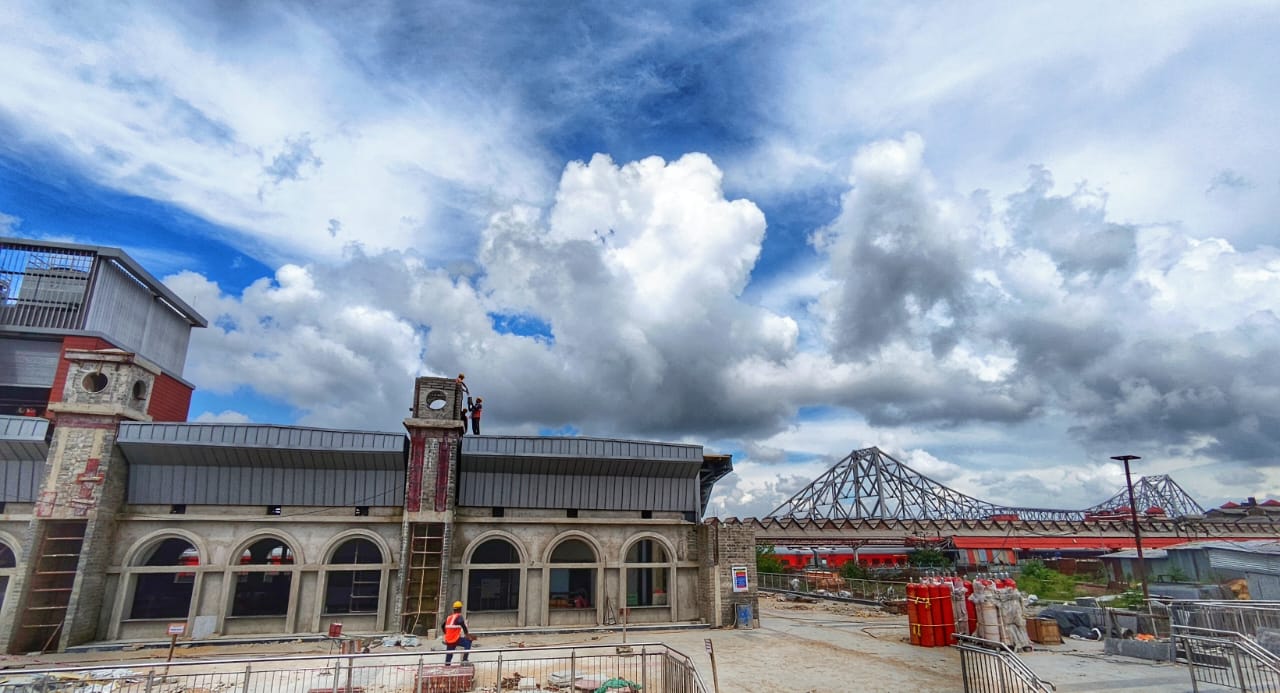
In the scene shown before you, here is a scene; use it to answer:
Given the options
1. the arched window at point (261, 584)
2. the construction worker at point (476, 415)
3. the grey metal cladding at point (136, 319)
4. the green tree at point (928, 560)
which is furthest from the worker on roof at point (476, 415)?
the green tree at point (928, 560)

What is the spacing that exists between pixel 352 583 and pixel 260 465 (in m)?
5.66

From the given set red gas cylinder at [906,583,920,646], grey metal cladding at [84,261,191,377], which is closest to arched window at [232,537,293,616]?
red gas cylinder at [906,583,920,646]

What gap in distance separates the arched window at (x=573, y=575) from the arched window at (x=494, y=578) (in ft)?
5.01

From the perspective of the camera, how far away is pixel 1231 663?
13820mm

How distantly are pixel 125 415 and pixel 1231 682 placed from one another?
32.6 m

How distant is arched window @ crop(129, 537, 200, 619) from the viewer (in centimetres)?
2273

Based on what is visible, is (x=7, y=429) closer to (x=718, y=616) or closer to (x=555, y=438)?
(x=555, y=438)

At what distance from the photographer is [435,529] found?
79.5 ft

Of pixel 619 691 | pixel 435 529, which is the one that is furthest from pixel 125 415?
pixel 619 691

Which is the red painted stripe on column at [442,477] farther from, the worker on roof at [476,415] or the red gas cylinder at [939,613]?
the red gas cylinder at [939,613]

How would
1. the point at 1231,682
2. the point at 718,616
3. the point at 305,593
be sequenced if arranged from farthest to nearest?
the point at 718,616, the point at 305,593, the point at 1231,682

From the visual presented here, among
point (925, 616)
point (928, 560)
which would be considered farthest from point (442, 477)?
point (928, 560)

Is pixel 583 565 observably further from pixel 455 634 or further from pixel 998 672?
pixel 998 672

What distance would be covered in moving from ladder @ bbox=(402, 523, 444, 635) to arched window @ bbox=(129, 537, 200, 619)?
7.55 m
